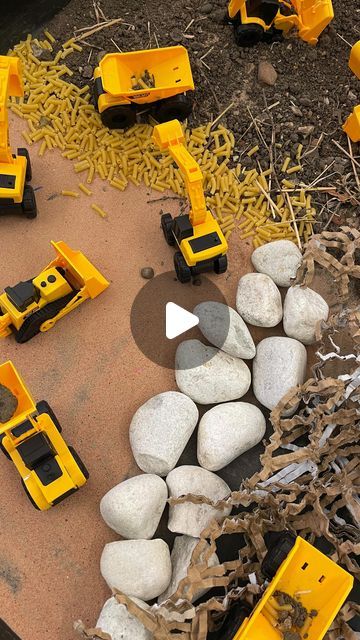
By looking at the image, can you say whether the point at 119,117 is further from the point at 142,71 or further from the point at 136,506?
the point at 136,506

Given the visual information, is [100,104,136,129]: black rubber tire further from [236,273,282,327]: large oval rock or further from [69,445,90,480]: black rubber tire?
[69,445,90,480]: black rubber tire

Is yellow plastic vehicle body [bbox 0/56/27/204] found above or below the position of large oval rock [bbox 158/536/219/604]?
above

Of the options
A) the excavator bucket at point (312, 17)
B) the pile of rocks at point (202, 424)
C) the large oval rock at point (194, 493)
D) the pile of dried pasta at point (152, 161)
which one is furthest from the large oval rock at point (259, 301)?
the excavator bucket at point (312, 17)

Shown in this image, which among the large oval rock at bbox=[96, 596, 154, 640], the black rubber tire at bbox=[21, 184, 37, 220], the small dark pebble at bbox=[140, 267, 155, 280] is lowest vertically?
the large oval rock at bbox=[96, 596, 154, 640]

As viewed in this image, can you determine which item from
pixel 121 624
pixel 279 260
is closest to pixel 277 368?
pixel 279 260

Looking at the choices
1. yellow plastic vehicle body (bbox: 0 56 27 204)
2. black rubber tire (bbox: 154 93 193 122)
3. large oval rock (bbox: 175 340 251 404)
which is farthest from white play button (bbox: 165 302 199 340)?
black rubber tire (bbox: 154 93 193 122)

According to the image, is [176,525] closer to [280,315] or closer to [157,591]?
[157,591]
